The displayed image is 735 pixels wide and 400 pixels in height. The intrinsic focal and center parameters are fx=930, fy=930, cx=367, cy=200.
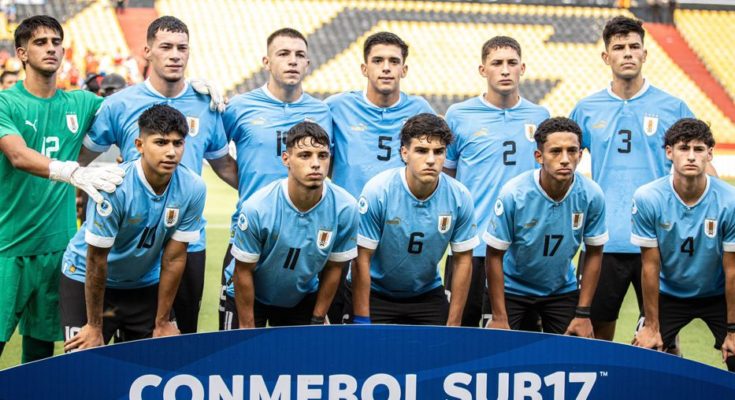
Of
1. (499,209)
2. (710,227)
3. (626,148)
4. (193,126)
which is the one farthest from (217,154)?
(710,227)

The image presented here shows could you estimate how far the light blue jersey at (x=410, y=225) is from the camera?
485cm

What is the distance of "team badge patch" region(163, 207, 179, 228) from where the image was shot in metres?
4.56

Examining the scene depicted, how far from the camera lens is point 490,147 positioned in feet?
18.1

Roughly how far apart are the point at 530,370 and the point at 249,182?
8.45 feet

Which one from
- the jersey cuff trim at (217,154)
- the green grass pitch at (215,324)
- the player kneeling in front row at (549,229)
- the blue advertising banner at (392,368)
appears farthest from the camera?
the green grass pitch at (215,324)

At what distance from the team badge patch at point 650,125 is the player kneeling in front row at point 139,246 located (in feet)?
8.79

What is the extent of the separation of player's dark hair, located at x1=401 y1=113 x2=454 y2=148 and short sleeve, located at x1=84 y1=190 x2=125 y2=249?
4.86ft

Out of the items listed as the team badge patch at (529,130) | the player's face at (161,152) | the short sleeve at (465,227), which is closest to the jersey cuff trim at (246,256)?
the player's face at (161,152)

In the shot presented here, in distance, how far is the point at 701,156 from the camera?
488cm

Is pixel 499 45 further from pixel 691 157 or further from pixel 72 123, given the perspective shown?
pixel 72 123

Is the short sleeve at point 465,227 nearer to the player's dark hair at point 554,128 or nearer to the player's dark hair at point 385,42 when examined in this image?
the player's dark hair at point 554,128

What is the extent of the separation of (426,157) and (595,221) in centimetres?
101

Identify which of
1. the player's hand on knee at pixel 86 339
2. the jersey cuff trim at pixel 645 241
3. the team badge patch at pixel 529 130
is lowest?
the player's hand on knee at pixel 86 339

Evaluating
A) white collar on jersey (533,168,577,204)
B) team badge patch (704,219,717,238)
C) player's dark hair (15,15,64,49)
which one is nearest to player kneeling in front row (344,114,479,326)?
white collar on jersey (533,168,577,204)
